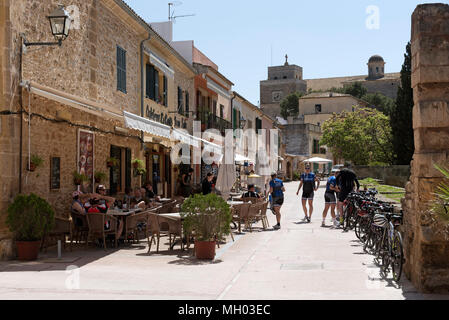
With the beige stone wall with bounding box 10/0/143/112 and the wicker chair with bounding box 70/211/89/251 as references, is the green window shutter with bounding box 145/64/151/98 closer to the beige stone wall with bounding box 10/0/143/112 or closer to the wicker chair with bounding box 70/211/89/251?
the beige stone wall with bounding box 10/0/143/112

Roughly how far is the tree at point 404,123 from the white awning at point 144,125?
90.6ft

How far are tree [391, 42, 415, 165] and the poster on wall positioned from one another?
2919 cm

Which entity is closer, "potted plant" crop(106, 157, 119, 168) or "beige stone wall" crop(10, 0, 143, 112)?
"beige stone wall" crop(10, 0, 143, 112)

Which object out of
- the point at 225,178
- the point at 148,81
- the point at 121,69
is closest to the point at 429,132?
the point at 225,178

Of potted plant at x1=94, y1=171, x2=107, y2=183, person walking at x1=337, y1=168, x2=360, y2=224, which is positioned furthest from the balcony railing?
potted plant at x1=94, y1=171, x2=107, y2=183

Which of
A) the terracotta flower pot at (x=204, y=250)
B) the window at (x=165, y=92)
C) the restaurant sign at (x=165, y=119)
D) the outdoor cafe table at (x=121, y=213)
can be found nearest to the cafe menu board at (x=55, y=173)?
the outdoor cafe table at (x=121, y=213)

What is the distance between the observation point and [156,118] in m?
18.3

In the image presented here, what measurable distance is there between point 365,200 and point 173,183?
34.9 ft

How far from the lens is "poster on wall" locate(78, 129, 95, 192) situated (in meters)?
12.3

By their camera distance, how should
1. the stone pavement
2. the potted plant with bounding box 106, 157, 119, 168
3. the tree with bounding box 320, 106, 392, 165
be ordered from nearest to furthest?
the stone pavement → the potted plant with bounding box 106, 157, 119, 168 → the tree with bounding box 320, 106, 392, 165

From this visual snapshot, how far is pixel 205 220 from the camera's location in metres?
9.07

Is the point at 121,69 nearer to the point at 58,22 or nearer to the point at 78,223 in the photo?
the point at 58,22
